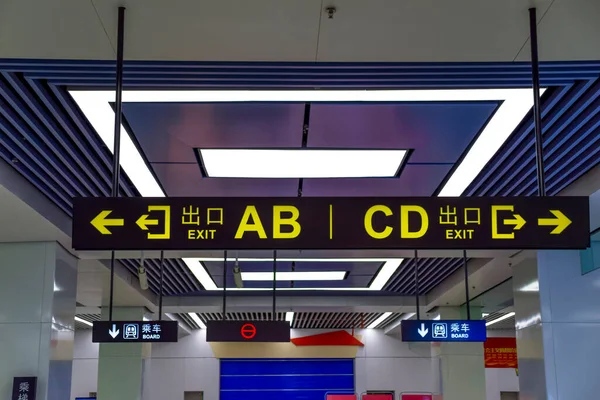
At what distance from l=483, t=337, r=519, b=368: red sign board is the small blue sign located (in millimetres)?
10930

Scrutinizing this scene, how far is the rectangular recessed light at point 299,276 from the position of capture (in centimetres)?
1400

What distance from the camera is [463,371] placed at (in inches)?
611

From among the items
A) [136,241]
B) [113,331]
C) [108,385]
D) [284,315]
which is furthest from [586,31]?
[284,315]

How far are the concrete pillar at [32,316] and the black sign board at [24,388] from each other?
12 centimetres

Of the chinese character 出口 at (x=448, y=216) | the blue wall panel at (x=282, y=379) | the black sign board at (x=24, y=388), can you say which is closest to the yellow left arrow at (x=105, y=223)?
the chinese character 出口 at (x=448, y=216)

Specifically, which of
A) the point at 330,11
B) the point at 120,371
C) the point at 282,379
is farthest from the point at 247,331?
the point at 282,379

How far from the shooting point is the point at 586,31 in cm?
412

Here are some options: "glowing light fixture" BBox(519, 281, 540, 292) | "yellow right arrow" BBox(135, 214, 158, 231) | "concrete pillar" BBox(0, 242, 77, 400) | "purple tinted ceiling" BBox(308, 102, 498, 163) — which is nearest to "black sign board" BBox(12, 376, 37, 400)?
"concrete pillar" BBox(0, 242, 77, 400)

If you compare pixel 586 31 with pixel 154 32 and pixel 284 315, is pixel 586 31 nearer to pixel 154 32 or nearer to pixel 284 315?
pixel 154 32

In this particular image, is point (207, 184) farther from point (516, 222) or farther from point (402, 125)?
point (516, 222)

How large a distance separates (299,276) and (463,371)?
4.08m

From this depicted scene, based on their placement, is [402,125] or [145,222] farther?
[402,125]

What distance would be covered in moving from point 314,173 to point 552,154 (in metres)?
2.22

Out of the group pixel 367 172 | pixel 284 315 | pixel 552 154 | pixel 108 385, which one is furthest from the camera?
pixel 284 315
